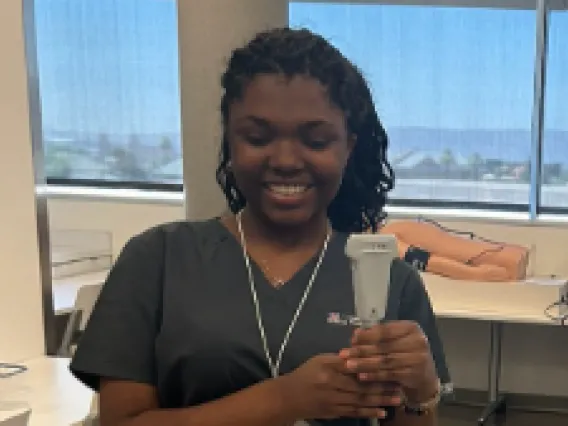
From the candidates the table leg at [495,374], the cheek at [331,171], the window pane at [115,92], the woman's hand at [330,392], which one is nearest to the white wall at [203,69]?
the cheek at [331,171]

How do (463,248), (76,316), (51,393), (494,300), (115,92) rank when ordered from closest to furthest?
(51,393), (76,316), (494,300), (463,248), (115,92)

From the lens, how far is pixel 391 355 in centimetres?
82

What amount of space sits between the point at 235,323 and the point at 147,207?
2.61 metres

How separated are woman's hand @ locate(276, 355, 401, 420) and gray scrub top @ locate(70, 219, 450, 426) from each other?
0.06 m

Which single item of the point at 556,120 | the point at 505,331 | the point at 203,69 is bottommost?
the point at 505,331

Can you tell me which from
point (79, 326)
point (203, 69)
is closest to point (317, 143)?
point (203, 69)

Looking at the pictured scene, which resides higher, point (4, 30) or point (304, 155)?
point (4, 30)

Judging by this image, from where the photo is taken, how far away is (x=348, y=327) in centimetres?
91

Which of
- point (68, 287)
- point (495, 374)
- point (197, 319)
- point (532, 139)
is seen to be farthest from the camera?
point (532, 139)

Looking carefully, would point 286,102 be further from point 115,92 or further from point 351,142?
point 115,92

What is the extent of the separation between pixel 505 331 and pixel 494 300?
675mm

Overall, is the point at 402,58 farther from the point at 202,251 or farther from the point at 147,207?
the point at 202,251

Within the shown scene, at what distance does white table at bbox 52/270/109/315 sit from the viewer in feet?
8.01

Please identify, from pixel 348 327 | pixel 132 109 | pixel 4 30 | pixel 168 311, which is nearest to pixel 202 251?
pixel 168 311
